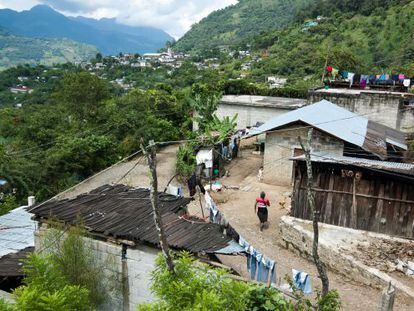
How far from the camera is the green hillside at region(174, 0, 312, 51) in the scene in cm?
13725

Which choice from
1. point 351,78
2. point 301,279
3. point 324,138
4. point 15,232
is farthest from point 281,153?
point 351,78

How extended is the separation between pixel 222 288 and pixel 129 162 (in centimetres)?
1825

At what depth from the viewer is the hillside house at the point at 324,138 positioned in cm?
1464

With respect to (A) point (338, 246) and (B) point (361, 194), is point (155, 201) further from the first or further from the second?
(B) point (361, 194)

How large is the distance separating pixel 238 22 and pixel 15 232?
153m

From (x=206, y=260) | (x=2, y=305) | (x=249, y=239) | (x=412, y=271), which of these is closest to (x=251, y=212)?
(x=249, y=239)

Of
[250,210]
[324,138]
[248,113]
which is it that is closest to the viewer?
[250,210]

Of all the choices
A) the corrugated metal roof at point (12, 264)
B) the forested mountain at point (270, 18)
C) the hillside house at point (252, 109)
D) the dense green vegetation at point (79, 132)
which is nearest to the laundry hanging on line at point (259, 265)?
the corrugated metal roof at point (12, 264)

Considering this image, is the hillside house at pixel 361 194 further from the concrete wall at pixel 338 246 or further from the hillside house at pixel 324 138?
the hillside house at pixel 324 138

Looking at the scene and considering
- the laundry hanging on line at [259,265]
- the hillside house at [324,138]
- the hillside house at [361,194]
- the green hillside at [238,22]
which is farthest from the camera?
the green hillside at [238,22]

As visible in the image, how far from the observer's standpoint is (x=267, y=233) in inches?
500

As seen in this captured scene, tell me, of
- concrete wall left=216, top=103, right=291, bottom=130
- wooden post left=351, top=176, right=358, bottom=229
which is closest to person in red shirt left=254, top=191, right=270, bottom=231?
wooden post left=351, top=176, right=358, bottom=229

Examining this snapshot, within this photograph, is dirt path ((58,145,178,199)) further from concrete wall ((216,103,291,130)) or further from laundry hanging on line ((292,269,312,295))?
laundry hanging on line ((292,269,312,295))

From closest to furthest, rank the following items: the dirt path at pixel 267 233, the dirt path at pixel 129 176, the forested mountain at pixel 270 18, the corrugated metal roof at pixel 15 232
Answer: the dirt path at pixel 267 233, the corrugated metal roof at pixel 15 232, the dirt path at pixel 129 176, the forested mountain at pixel 270 18
